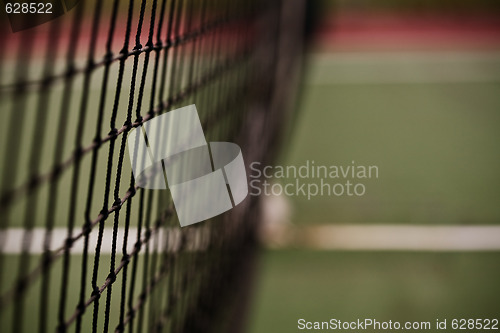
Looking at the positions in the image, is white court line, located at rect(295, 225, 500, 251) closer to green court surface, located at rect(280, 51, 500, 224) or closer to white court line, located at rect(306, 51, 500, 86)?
green court surface, located at rect(280, 51, 500, 224)

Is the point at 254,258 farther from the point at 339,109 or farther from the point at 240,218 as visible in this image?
the point at 339,109

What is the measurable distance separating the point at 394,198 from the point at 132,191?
1.47 meters

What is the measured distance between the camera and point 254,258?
1.92 m

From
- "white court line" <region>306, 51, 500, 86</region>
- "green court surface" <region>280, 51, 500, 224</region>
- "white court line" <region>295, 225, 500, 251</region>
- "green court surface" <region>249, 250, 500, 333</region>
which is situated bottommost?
"green court surface" <region>249, 250, 500, 333</region>

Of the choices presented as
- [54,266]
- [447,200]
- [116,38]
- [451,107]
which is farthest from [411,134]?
[116,38]

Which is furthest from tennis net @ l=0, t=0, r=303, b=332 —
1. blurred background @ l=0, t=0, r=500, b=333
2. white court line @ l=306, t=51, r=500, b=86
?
white court line @ l=306, t=51, r=500, b=86

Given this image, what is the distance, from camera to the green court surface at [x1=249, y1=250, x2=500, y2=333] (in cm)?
168

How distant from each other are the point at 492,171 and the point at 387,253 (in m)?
0.74

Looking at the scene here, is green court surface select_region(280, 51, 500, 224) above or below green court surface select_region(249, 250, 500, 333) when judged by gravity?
above

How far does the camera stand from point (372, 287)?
1796 millimetres

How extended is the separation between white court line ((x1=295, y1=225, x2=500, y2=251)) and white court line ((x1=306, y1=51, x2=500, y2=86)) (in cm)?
137

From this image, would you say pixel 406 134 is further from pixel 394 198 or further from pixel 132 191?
pixel 132 191

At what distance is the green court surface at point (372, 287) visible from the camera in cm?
168

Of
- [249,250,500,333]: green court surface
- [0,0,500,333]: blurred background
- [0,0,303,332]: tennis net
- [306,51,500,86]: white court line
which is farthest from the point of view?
[306,51,500,86]: white court line
